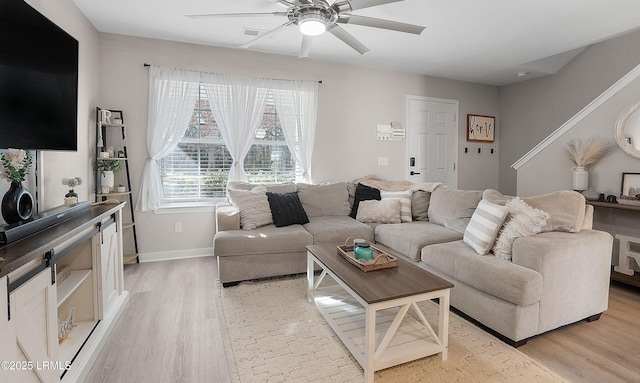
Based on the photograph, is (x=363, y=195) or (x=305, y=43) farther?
(x=363, y=195)

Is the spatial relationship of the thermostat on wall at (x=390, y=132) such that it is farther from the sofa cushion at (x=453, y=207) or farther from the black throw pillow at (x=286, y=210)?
the black throw pillow at (x=286, y=210)

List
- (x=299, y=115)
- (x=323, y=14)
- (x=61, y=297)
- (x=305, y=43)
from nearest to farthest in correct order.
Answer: (x=61, y=297) → (x=323, y=14) → (x=305, y=43) → (x=299, y=115)

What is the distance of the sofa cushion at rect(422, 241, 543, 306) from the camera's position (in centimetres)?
189

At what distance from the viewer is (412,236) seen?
2934 millimetres

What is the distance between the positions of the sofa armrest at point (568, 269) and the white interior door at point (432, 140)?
2884mm

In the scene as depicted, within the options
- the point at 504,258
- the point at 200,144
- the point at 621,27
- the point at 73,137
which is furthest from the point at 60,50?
the point at 621,27

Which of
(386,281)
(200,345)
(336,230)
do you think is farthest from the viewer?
(336,230)

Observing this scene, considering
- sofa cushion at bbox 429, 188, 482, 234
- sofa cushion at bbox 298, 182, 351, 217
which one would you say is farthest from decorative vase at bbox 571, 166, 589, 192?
sofa cushion at bbox 298, 182, 351, 217

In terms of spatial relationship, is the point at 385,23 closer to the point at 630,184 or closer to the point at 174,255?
the point at 630,184

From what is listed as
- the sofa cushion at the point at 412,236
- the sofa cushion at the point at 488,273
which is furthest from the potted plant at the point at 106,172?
the sofa cushion at the point at 488,273

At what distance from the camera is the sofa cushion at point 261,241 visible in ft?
9.37

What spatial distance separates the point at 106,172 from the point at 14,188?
6.08ft

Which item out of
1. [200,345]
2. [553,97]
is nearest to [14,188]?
[200,345]

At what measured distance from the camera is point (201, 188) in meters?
3.93
